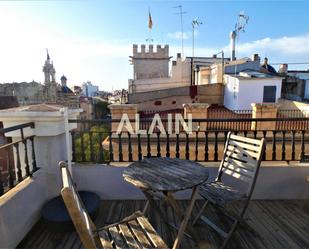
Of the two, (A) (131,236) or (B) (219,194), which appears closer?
(A) (131,236)

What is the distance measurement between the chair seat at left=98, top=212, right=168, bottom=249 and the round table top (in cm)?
28

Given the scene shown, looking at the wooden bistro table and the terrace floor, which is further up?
the wooden bistro table

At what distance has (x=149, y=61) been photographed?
2572cm

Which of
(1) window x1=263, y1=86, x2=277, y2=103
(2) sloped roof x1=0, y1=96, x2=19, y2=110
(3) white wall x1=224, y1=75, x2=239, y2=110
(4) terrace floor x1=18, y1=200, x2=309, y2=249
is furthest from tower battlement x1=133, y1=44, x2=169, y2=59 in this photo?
(4) terrace floor x1=18, y1=200, x2=309, y2=249

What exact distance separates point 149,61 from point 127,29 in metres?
14.7

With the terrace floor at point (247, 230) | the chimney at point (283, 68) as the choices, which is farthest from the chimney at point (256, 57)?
the terrace floor at point (247, 230)

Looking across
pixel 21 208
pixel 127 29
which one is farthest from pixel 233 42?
pixel 21 208

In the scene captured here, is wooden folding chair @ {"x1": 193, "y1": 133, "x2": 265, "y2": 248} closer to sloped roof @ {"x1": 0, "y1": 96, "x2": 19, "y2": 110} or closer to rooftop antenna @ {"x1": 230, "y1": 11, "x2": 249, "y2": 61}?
sloped roof @ {"x1": 0, "y1": 96, "x2": 19, "y2": 110}

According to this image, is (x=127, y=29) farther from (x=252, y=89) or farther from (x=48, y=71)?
(x=48, y=71)

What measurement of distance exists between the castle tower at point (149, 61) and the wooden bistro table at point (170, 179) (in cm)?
2427

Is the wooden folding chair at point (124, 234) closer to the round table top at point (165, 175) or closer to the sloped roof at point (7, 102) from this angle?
the round table top at point (165, 175)

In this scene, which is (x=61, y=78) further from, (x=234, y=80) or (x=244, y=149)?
(x=244, y=149)

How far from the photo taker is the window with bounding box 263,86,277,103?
14711 mm

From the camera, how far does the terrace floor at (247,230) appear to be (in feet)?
7.00
